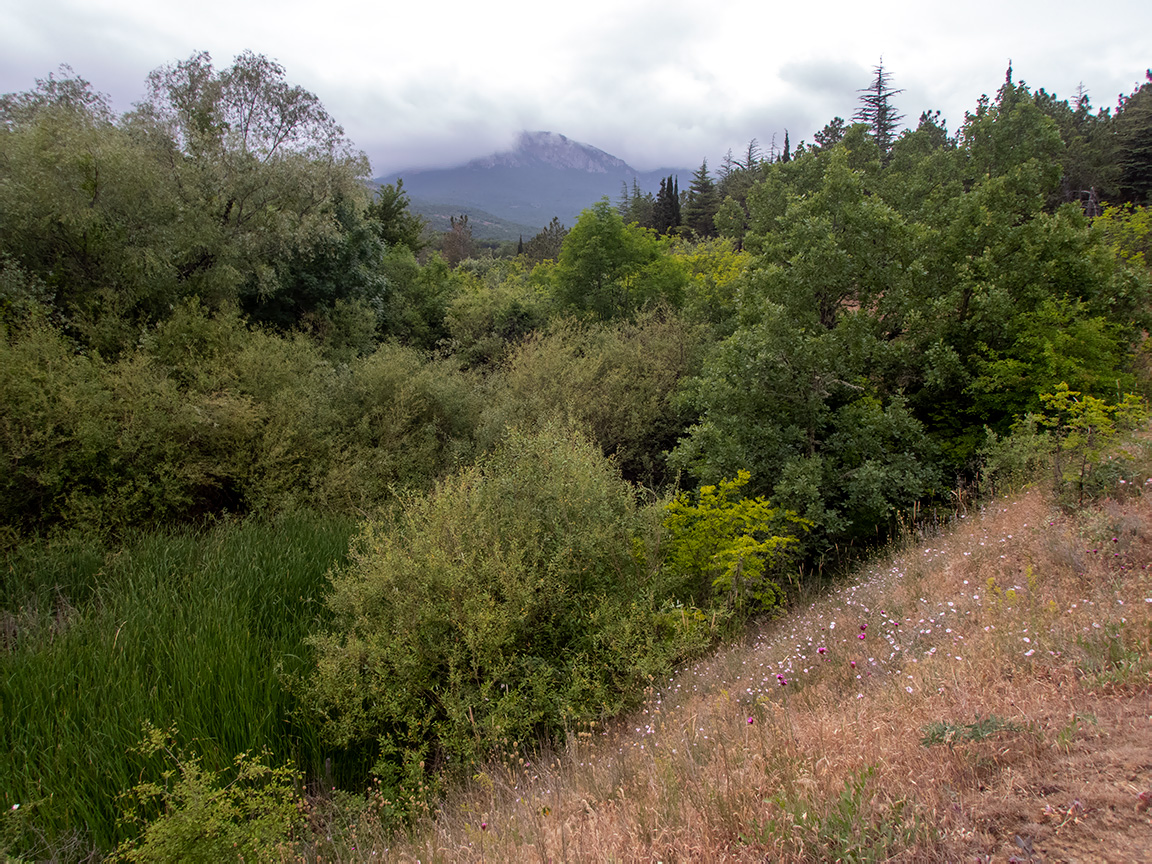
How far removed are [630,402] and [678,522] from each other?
8154 millimetres

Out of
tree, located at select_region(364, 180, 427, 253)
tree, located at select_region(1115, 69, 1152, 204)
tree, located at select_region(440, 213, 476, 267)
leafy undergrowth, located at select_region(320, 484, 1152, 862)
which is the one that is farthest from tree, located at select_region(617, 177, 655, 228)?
leafy undergrowth, located at select_region(320, 484, 1152, 862)

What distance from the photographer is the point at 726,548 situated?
8.41m

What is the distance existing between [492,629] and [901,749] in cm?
428

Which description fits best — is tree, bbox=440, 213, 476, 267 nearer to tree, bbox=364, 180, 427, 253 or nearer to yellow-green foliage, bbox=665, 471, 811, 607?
tree, bbox=364, 180, 427, 253

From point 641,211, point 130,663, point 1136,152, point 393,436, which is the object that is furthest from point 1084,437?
point 641,211

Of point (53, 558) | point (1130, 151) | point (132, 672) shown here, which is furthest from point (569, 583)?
point (1130, 151)

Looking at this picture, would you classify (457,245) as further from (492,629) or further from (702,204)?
(492,629)

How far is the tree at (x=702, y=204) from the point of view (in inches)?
2118

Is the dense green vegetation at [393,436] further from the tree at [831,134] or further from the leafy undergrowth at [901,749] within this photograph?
the tree at [831,134]

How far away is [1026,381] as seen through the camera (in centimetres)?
1179

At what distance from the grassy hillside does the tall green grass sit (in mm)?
2245

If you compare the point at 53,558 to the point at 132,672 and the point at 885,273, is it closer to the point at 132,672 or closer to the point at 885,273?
the point at 132,672

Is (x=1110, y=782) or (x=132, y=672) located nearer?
(x=1110, y=782)

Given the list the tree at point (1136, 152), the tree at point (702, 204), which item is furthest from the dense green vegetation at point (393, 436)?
the tree at point (702, 204)
